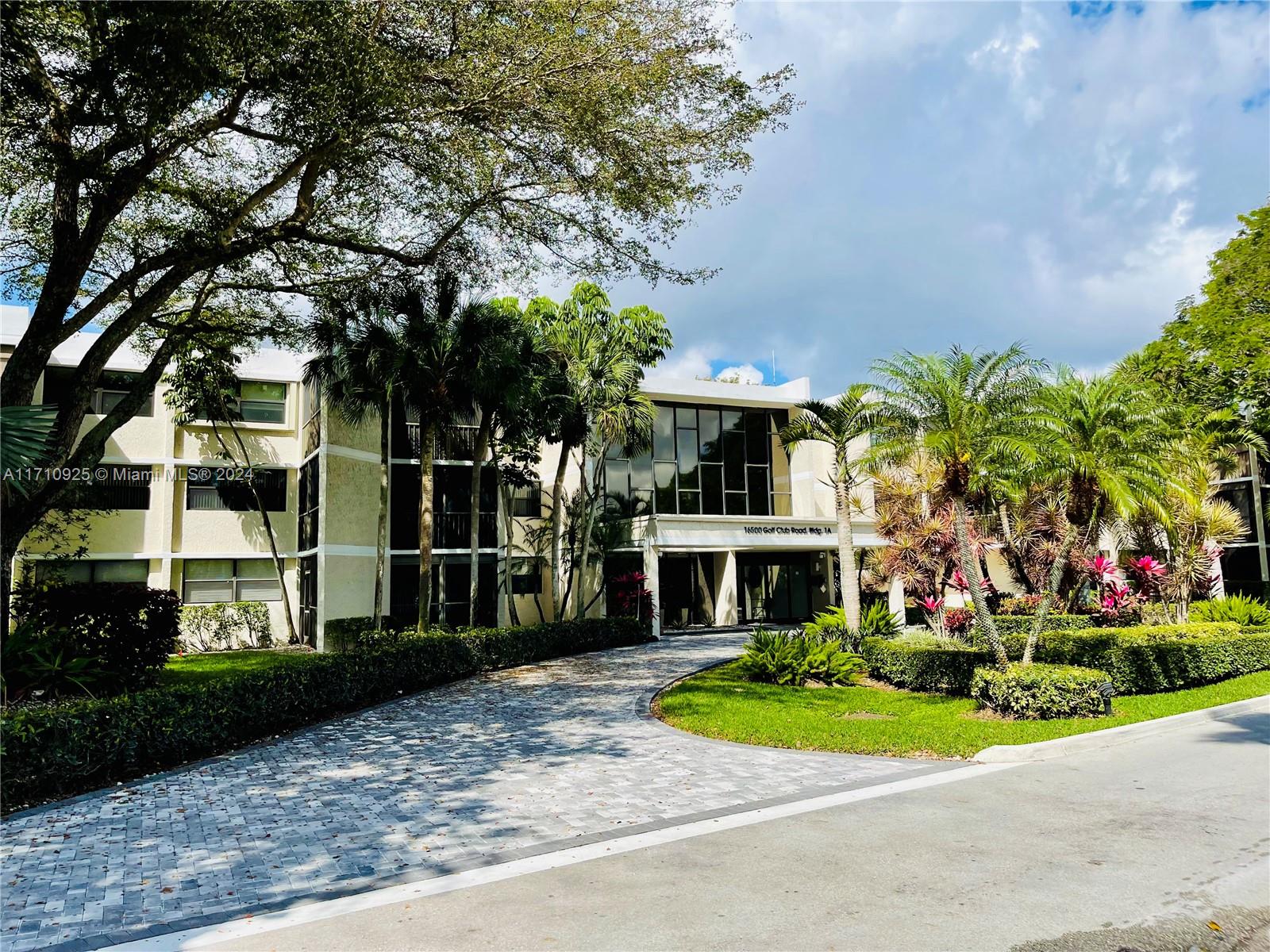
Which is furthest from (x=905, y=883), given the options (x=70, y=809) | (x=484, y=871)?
Answer: (x=70, y=809)

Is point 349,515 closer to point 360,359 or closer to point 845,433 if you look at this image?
point 360,359

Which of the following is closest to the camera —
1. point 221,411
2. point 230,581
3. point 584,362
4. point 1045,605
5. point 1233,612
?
point 1045,605

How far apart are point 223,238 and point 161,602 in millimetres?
6779

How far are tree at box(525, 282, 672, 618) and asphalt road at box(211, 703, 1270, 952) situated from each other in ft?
45.8

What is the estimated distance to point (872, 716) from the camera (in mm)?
12523

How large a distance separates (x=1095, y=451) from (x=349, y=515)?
17.6 meters

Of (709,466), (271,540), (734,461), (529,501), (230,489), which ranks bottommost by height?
(271,540)

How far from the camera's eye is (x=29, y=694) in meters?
10.8

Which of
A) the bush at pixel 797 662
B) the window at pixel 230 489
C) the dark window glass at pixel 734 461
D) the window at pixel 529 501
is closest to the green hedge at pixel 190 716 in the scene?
the bush at pixel 797 662

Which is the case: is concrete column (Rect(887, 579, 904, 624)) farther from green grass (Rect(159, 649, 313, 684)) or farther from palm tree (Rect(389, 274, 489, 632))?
green grass (Rect(159, 649, 313, 684))

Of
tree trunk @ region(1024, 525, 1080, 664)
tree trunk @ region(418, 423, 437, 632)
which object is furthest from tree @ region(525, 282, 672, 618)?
tree trunk @ region(1024, 525, 1080, 664)

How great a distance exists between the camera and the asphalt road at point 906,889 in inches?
189

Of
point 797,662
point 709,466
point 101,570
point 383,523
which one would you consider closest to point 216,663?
point 383,523

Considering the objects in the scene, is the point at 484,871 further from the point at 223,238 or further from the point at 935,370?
the point at 935,370
